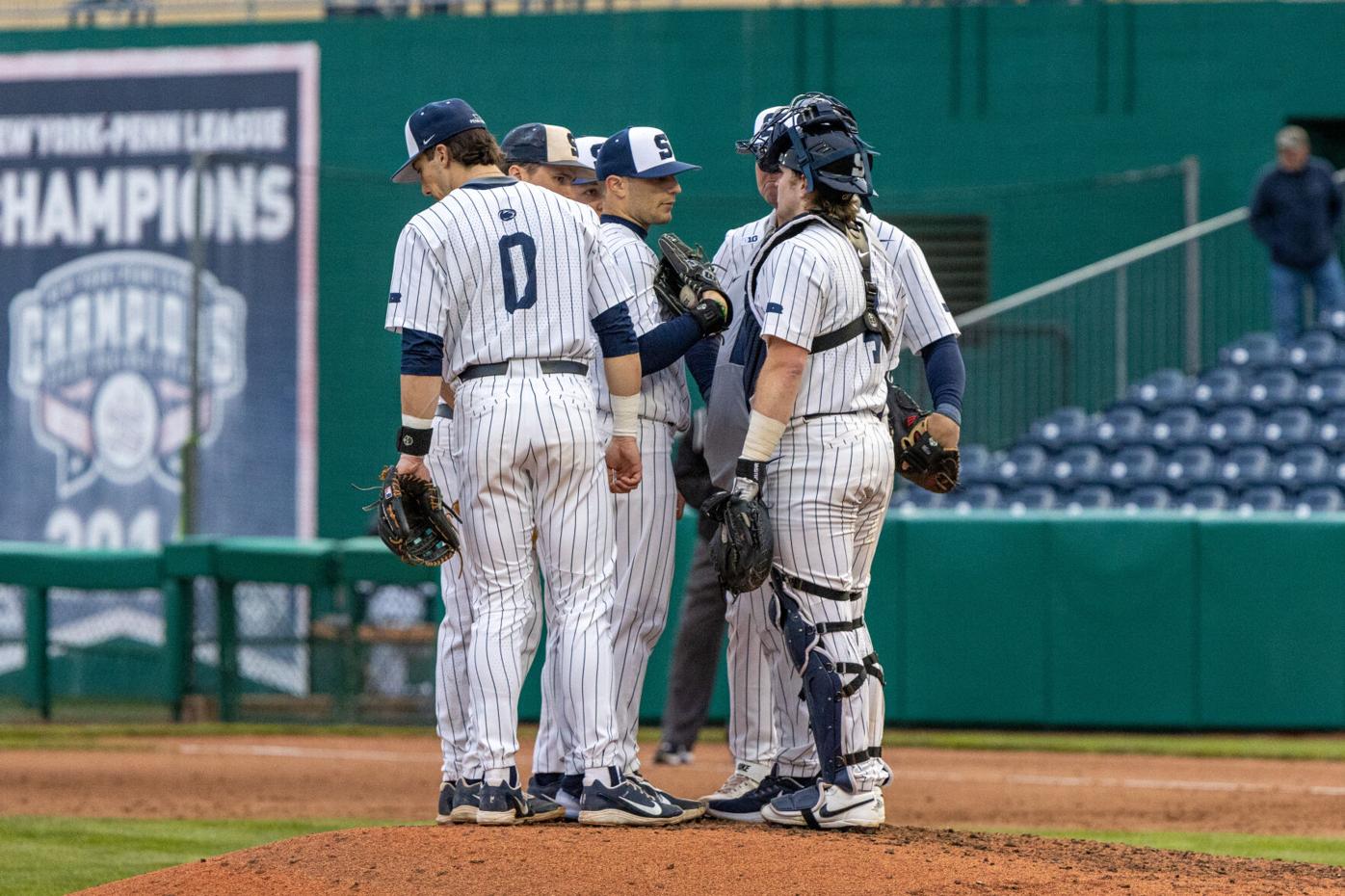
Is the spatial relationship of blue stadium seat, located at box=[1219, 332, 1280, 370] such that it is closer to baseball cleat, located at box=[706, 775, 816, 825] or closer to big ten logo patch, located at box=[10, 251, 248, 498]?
big ten logo patch, located at box=[10, 251, 248, 498]

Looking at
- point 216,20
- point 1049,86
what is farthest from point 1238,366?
point 216,20

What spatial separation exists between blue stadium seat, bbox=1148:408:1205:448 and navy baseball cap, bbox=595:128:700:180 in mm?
9119

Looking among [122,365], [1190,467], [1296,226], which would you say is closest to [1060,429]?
[1190,467]

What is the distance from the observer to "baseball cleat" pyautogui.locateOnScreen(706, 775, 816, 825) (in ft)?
18.2

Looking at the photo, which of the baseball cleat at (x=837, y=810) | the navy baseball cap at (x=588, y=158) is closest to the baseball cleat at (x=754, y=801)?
the baseball cleat at (x=837, y=810)

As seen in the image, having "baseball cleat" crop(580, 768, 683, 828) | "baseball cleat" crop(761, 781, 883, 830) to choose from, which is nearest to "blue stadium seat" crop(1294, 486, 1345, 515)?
"baseball cleat" crop(761, 781, 883, 830)

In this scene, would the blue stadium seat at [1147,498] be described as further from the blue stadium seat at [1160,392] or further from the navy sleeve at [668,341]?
the navy sleeve at [668,341]

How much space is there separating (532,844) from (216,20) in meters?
14.7

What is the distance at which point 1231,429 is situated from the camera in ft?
46.0

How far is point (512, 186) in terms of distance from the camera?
5359mm

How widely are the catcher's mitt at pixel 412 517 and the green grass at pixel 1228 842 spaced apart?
Result: 8.84ft

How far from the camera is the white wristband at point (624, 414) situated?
540cm

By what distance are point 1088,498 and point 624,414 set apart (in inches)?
347

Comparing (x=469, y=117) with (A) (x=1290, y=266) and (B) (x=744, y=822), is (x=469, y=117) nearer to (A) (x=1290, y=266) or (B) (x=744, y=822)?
(B) (x=744, y=822)
